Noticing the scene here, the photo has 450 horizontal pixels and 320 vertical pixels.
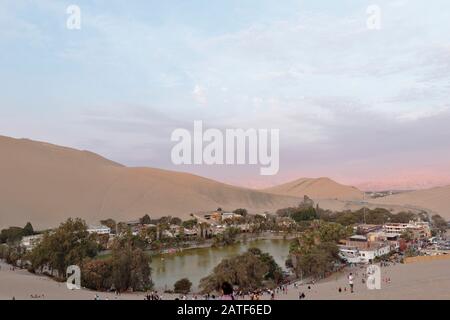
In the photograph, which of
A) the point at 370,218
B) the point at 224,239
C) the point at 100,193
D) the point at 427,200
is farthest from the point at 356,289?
the point at 427,200

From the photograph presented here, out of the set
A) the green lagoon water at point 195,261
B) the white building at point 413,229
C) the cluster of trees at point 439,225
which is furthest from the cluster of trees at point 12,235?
the cluster of trees at point 439,225

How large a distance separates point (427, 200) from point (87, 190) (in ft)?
303

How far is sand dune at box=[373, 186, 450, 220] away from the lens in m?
106

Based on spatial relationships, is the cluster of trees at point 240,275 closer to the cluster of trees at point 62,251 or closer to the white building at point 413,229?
the cluster of trees at point 62,251

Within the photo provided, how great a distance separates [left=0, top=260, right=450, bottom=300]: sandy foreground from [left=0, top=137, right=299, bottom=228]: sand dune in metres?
46.2

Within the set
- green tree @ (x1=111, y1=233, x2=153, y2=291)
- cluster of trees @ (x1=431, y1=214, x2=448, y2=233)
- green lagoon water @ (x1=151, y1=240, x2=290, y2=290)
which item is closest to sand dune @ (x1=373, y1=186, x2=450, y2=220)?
cluster of trees @ (x1=431, y1=214, x2=448, y2=233)

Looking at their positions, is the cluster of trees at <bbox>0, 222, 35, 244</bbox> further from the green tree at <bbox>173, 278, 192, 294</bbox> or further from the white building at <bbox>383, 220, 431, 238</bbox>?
the white building at <bbox>383, 220, 431, 238</bbox>

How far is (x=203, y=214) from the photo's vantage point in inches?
3442

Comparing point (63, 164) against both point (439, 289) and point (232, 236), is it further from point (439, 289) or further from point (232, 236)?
point (439, 289)

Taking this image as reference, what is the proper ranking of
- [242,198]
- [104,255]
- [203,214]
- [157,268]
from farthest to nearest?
[242,198], [203,214], [104,255], [157,268]

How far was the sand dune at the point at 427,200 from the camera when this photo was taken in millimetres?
106062
